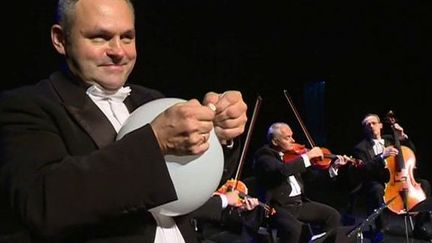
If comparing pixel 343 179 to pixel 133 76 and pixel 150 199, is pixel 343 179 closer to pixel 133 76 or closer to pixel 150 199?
pixel 133 76

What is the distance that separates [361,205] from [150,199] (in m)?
5.58

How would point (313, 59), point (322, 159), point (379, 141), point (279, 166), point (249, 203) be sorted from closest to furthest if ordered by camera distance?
point (249, 203) → point (279, 166) → point (322, 159) → point (379, 141) → point (313, 59)

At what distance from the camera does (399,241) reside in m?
4.79

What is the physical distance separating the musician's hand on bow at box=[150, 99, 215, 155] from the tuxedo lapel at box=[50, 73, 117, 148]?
0.38ft

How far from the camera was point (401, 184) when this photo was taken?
4.81 metres

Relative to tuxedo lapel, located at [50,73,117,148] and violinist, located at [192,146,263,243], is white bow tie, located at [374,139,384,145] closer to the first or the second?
violinist, located at [192,146,263,243]

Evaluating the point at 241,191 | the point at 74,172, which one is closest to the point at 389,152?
the point at 241,191

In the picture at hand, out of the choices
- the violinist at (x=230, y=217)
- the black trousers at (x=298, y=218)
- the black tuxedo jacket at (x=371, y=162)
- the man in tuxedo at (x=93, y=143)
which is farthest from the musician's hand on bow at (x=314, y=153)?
the man in tuxedo at (x=93, y=143)

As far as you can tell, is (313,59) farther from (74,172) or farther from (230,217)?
(74,172)

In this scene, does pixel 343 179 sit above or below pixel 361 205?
above

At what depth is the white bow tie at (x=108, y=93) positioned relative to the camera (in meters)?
0.92

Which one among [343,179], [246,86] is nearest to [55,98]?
[343,179]

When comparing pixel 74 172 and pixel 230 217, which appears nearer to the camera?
pixel 74 172

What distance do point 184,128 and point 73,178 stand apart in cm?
17
